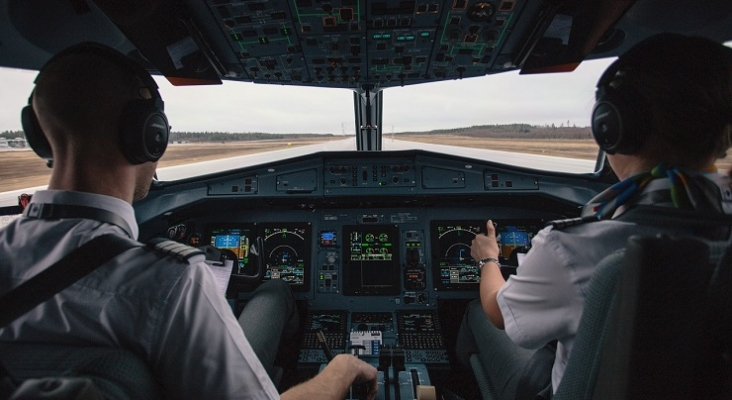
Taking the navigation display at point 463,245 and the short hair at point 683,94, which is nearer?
the short hair at point 683,94

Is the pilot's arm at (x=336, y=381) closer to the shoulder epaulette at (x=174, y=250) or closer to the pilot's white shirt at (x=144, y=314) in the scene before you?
the pilot's white shirt at (x=144, y=314)

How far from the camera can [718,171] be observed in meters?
0.97

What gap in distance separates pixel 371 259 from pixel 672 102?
230 cm

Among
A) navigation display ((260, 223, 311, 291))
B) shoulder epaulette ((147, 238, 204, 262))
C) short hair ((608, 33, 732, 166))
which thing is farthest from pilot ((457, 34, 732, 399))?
navigation display ((260, 223, 311, 291))

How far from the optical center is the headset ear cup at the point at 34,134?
945 millimetres

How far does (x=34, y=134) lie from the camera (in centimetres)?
95

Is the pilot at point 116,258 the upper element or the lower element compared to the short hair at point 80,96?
lower

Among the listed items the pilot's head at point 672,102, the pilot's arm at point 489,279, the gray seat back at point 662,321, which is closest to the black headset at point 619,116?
the pilot's head at point 672,102

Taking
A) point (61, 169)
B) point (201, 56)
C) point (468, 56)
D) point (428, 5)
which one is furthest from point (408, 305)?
point (61, 169)

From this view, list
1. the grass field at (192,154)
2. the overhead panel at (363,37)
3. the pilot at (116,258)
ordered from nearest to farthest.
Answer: the pilot at (116,258) → the overhead panel at (363,37) → the grass field at (192,154)

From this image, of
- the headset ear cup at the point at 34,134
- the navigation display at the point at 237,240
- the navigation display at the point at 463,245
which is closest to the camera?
the headset ear cup at the point at 34,134

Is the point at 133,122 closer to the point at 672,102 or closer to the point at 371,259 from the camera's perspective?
the point at 672,102

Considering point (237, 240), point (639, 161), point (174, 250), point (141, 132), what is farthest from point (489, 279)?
point (237, 240)

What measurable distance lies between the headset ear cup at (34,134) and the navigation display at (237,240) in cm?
214
